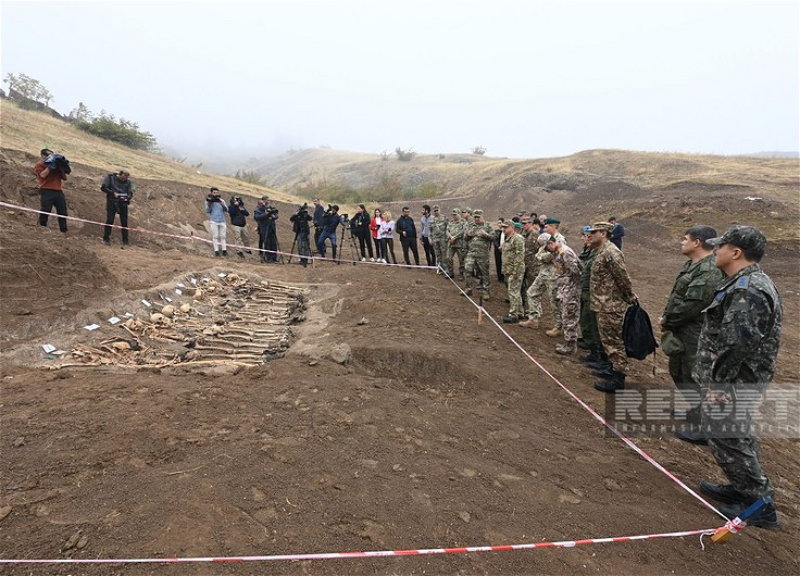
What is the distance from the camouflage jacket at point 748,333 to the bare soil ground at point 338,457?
1.01m

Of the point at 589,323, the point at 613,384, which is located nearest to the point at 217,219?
the point at 589,323

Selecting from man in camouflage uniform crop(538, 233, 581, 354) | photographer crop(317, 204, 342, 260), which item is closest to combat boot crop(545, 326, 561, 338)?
man in camouflage uniform crop(538, 233, 581, 354)

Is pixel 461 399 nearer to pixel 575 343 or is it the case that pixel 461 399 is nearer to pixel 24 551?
pixel 575 343

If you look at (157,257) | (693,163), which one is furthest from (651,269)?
(693,163)

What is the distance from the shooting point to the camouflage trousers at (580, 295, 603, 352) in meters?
5.29

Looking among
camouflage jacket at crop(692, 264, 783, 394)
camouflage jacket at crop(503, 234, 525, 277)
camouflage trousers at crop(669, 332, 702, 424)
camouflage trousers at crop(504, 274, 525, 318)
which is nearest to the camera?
camouflage jacket at crop(692, 264, 783, 394)

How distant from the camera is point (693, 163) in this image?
90.2 ft

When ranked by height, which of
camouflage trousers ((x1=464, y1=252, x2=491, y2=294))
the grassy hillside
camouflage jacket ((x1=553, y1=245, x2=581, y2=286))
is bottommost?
camouflage trousers ((x1=464, y1=252, x2=491, y2=294))

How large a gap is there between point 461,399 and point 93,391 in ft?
12.6

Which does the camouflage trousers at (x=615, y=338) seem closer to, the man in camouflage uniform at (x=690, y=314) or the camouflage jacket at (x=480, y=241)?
the man in camouflage uniform at (x=690, y=314)

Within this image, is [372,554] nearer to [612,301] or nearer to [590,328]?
[612,301]

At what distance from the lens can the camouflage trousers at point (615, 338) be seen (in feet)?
14.6

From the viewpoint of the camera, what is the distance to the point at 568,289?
5688 millimetres

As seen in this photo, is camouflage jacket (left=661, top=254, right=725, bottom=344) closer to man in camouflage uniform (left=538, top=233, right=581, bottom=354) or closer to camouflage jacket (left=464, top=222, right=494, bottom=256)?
man in camouflage uniform (left=538, top=233, right=581, bottom=354)
